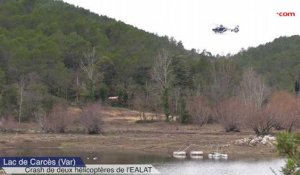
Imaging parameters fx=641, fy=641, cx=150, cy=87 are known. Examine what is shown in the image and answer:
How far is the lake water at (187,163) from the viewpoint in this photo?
100 ft

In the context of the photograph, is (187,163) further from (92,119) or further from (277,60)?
(277,60)

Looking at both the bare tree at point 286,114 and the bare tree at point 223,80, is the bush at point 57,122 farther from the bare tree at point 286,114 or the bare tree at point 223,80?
the bare tree at point 223,80

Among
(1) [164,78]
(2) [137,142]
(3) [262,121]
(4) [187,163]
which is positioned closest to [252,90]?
(1) [164,78]

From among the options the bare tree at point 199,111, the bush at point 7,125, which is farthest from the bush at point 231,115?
the bush at point 7,125

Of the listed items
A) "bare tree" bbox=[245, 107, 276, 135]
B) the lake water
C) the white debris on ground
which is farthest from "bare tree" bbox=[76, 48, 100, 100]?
the lake water

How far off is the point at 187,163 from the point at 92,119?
807 inches

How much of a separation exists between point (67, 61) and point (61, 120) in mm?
34164

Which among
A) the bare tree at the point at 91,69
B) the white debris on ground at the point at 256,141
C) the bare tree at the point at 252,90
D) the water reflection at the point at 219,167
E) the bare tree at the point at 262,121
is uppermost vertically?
the bare tree at the point at 91,69

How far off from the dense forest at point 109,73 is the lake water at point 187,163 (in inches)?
675

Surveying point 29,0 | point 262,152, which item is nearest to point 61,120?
point 262,152

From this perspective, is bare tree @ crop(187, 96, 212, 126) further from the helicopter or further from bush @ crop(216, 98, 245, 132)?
the helicopter

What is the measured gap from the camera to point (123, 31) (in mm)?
100875

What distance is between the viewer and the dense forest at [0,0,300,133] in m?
66.3

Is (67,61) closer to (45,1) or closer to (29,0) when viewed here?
(29,0)
